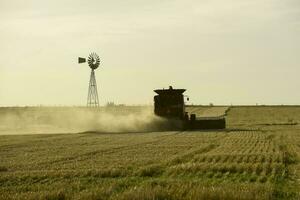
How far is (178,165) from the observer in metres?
22.9

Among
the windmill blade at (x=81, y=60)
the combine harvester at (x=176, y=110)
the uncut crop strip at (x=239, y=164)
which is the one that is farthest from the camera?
the windmill blade at (x=81, y=60)

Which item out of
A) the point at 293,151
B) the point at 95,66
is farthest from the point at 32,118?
the point at 293,151

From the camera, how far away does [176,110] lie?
51.9 m

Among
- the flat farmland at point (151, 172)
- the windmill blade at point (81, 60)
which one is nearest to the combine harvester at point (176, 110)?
the flat farmland at point (151, 172)

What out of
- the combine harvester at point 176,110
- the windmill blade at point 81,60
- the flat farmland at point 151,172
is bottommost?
the flat farmland at point 151,172

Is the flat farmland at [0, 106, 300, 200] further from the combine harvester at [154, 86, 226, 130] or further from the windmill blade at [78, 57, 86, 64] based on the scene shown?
the windmill blade at [78, 57, 86, 64]

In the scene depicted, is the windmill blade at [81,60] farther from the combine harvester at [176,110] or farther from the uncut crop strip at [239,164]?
the uncut crop strip at [239,164]

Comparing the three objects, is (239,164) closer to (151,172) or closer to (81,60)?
(151,172)

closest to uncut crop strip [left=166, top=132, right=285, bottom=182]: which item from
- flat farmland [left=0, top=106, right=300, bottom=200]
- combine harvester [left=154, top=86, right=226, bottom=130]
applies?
flat farmland [left=0, top=106, right=300, bottom=200]

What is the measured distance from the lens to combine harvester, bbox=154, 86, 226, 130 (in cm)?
5156

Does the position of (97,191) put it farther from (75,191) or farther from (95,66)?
(95,66)

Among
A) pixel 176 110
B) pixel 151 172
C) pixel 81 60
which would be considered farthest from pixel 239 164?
pixel 81 60

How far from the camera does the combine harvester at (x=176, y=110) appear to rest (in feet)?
169

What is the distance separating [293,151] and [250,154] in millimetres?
3879
